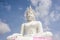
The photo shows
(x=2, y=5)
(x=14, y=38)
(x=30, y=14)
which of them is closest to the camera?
(x=14, y=38)

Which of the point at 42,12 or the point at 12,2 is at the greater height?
the point at 12,2

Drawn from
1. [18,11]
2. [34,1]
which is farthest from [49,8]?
[18,11]

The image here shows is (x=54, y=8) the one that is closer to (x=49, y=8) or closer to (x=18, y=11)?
(x=49, y=8)

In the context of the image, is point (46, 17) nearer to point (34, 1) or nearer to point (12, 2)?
point (34, 1)

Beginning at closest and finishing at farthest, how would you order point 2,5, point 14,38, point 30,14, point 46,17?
point 14,38, point 30,14, point 46,17, point 2,5

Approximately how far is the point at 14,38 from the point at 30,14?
23 cm

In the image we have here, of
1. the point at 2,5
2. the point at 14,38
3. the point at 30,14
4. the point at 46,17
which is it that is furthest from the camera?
the point at 2,5

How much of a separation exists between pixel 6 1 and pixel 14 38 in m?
0.71

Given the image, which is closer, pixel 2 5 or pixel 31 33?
pixel 31 33

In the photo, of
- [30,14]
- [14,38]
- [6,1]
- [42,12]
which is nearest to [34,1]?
[42,12]

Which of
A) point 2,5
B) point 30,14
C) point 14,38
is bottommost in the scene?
point 14,38

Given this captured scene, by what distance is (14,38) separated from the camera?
4.28ft

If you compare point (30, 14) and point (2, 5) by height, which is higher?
point (2, 5)

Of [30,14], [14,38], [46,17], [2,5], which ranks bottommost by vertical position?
[14,38]
